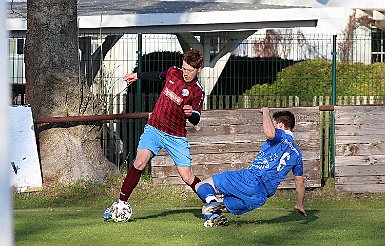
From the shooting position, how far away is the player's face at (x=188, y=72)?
331 inches

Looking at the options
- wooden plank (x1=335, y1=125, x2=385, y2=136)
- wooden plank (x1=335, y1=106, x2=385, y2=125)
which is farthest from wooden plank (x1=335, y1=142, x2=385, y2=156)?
wooden plank (x1=335, y1=106, x2=385, y2=125)

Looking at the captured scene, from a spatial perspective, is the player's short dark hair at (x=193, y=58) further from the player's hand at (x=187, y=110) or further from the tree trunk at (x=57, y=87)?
the tree trunk at (x=57, y=87)

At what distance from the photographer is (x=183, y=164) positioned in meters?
8.63

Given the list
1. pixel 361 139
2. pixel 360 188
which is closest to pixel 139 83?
pixel 361 139

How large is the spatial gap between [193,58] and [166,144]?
0.94 m

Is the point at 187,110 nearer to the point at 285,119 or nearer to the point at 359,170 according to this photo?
the point at 285,119

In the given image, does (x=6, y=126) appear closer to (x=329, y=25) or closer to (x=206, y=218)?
(x=206, y=218)

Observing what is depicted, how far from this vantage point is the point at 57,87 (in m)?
13.6

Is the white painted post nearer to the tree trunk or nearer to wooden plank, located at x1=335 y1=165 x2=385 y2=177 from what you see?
the tree trunk

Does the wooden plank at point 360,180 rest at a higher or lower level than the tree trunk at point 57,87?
lower

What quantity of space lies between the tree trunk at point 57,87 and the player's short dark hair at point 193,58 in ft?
18.5

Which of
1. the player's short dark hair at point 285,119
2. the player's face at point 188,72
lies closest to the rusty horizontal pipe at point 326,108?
the player's short dark hair at point 285,119

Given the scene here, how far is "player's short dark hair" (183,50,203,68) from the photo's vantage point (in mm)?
8227

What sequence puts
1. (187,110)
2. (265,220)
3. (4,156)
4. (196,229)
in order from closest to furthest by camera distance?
(4,156), (196,229), (187,110), (265,220)
